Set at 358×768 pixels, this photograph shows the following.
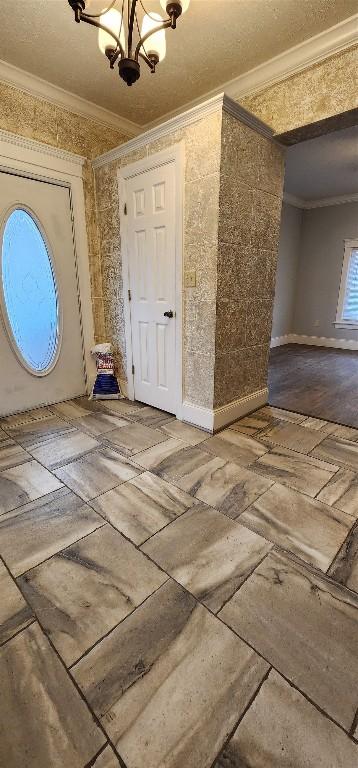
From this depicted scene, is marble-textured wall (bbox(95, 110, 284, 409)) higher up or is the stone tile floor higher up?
marble-textured wall (bbox(95, 110, 284, 409))

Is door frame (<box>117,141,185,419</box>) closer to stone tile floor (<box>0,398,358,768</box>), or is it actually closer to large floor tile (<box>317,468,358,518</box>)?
stone tile floor (<box>0,398,358,768</box>)

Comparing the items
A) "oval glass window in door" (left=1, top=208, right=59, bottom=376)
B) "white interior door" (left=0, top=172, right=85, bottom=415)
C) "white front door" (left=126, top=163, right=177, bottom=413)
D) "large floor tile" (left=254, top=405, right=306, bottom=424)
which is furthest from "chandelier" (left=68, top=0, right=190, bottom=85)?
"large floor tile" (left=254, top=405, right=306, bottom=424)

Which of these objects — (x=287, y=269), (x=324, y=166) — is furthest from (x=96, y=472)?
(x=287, y=269)

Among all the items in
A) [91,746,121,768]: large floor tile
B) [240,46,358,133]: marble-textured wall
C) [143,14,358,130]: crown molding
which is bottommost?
[91,746,121,768]: large floor tile

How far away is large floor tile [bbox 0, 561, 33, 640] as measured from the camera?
1155mm

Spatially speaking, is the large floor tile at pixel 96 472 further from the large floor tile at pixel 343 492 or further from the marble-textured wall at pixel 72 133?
the marble-textured wall at pixel 72 133

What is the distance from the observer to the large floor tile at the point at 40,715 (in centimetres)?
84

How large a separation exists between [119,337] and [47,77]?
89.4 inches

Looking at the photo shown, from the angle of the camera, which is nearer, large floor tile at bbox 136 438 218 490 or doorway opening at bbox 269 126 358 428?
large floor tile at bbox 136 438 218 490

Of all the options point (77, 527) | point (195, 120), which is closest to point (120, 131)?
point (195, 120)

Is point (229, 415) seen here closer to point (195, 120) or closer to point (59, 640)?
point (59, 640)

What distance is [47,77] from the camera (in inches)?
106

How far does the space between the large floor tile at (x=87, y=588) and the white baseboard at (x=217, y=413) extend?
4.35ft

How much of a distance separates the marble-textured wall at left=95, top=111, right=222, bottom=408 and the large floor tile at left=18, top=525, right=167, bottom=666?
1482 millimetres
